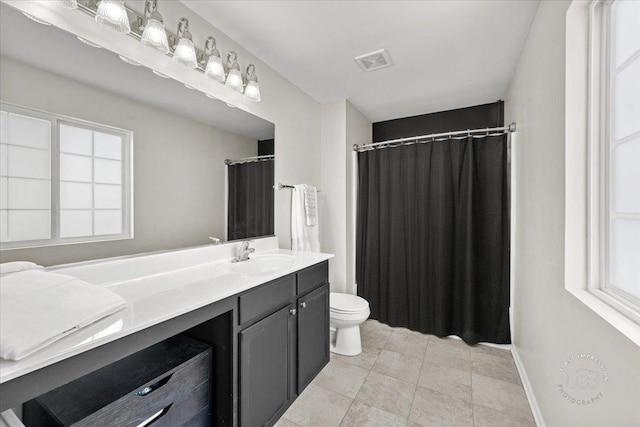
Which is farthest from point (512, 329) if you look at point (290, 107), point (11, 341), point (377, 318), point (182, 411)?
point (11, 341)

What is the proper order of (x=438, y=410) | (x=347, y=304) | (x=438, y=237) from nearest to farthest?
(x=438, y=410), (x=347, y=304), (x=438, y=237)

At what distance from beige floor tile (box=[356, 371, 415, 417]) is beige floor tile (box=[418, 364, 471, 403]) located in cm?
15

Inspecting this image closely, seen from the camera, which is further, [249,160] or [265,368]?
[249,160]

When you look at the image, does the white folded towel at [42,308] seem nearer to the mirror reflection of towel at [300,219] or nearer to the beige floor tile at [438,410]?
the mirror reflection of towel at [300,219]

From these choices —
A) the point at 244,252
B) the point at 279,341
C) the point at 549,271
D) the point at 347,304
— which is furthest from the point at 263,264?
the point at 549,271

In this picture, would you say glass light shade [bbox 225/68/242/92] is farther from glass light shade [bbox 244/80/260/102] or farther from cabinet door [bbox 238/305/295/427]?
cabinet door [bbox 238/305/295/427]

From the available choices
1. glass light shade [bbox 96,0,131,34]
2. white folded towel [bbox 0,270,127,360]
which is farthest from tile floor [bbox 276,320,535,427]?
glass light shade [bbox 96,0,131,34]

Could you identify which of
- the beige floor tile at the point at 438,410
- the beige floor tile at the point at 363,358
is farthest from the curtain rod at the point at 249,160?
the beige floor tile at the point at 438,410

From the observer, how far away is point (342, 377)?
180cm

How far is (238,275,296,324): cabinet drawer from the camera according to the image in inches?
47.3

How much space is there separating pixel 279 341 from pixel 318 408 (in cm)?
52

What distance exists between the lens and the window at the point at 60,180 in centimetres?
93

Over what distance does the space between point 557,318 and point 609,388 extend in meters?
0.46

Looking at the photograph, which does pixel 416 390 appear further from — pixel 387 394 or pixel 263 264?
pixel 263 264
